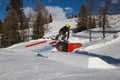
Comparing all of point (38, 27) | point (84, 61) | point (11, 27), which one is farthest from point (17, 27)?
point (84, 61)

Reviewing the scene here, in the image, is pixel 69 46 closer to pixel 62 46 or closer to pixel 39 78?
pixel 62 46

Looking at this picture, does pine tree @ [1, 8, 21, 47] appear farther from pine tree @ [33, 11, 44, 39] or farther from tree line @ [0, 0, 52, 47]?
pine tree @ [33, 11, 44, 39]

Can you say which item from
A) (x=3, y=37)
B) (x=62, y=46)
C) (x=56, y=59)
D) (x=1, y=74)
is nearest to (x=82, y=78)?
(x=1, y=74)

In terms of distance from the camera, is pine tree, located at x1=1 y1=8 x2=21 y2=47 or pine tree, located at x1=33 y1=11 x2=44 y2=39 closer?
pine tree, located at x1=1 y1=8 x2=21 y2=47

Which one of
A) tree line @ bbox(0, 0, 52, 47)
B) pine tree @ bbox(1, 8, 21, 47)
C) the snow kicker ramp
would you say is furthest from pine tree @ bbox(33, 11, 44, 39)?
the snow kicker ramp

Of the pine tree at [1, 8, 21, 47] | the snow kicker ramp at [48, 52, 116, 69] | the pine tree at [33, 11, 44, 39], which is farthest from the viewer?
the pine tree at [33, 11, 44, 39]

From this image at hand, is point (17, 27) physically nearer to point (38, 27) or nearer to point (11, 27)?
point (11, 27)

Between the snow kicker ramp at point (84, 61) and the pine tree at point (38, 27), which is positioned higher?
the pine tree at point (38, 27)

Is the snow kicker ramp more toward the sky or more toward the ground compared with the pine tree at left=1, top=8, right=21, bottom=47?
more toward the ground

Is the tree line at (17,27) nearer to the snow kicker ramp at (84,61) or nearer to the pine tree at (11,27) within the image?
the pine tree at (11,27)

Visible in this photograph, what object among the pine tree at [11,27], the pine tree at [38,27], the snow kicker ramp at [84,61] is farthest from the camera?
the pine tree at [38,27]

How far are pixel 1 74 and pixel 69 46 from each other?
11.3m

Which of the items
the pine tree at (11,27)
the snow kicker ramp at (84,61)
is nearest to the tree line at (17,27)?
the pine tree at (11,27)

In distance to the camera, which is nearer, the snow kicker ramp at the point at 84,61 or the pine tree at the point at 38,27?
the snow kicker ramp at the point at 84,61
